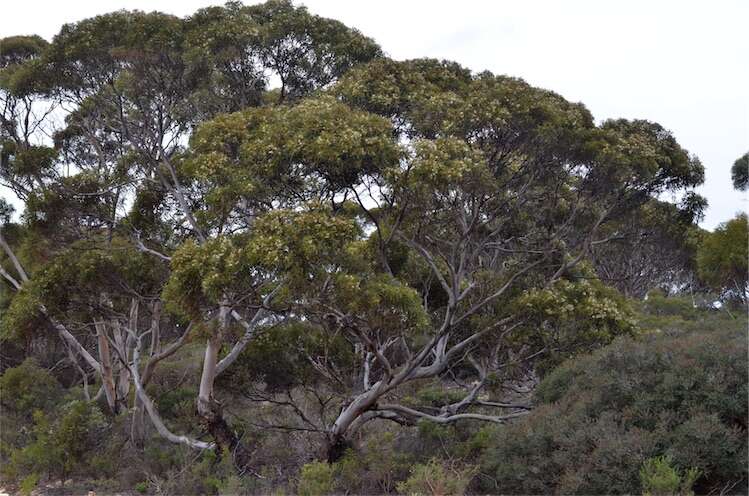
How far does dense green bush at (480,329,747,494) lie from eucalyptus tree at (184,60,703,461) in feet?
6.25

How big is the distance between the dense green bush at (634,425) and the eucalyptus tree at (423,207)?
1.90 meters

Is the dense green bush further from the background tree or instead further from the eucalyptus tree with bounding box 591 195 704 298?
the background tree

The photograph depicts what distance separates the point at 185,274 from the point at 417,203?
10.6ft

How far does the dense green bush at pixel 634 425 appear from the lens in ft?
22.3

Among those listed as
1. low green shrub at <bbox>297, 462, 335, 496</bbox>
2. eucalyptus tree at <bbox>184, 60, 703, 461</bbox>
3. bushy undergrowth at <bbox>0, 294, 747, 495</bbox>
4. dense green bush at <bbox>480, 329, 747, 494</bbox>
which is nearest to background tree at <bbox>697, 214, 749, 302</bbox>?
eucalyptus tree at <bbox>184, 60, 703, 461</bbox>

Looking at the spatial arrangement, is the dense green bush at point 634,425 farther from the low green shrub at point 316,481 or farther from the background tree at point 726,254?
the background tree at point 726,254

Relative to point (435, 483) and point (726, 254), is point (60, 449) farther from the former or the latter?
point (726, 254)

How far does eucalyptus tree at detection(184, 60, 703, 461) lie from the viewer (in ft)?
28.9

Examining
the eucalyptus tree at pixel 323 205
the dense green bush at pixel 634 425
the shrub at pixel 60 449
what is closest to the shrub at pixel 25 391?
the eucalyptus tree at pixel 323 205

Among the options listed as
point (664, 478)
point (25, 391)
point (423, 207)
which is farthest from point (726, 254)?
point (25, 391)

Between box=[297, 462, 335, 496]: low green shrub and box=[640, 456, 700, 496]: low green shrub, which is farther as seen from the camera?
box=[297, 462, 335, 496]: low green shrub

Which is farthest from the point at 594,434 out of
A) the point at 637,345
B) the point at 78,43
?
the point at 78,43

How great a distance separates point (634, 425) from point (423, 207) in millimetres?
4022

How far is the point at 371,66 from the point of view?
1084cm
